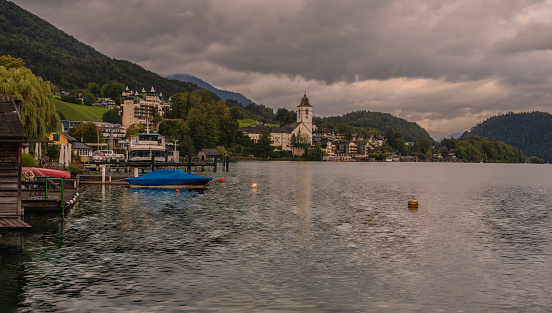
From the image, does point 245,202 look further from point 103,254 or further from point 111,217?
point 103,254

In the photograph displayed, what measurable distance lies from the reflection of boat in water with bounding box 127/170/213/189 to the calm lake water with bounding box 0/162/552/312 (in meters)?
18.4

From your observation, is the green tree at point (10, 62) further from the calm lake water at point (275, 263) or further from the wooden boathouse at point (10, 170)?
the wooden boathouse at point (10, 170)

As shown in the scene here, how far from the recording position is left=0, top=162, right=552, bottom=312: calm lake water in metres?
15.2

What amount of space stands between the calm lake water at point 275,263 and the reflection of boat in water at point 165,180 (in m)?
18.4

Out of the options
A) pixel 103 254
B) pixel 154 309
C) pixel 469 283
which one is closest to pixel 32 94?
pixel 103 254

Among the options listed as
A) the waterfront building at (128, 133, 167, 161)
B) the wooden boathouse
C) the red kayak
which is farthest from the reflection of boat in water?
the waterfront building at (128, 133, 167, 161)

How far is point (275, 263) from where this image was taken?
67.4ft

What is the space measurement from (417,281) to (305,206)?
1056 inches

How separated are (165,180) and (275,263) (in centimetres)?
3949

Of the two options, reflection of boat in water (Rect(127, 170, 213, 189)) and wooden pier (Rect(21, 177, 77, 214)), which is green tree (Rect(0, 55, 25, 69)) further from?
wooden pier (Rect(21, 177, 77, 214))

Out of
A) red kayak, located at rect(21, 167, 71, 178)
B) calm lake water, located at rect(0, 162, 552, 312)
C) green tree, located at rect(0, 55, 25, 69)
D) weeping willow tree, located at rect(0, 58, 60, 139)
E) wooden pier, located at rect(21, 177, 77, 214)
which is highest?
green tree, located at rect(0, 55, 25, 69)

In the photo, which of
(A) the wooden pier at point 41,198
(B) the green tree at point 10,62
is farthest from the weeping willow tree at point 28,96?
(A) the wooden pier at point 41,198

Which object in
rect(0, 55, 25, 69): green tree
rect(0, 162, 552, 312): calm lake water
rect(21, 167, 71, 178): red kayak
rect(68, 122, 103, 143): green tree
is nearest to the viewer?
rect(0, 162, 552, 312): calm lake water

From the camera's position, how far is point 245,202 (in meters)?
46.8
